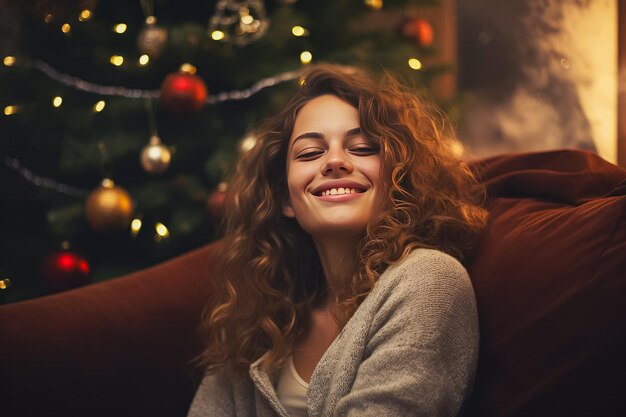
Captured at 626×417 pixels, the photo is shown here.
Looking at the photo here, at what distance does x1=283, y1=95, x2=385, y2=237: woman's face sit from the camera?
1.34m

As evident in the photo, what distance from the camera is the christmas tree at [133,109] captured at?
7.63 feet

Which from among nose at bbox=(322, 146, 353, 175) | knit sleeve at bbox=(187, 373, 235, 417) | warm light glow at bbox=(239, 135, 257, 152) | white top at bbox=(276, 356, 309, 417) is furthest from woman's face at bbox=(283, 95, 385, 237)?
warm light glow at bbox=(239, 135, 257, 152)

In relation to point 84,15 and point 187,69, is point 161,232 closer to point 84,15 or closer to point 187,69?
point 187,69

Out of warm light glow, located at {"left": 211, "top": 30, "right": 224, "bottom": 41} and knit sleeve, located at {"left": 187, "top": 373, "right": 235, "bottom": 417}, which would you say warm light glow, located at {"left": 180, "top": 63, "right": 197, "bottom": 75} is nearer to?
warm light glow, located at {"left": 211, "top": 30, "right": 224, "bottom": 41}

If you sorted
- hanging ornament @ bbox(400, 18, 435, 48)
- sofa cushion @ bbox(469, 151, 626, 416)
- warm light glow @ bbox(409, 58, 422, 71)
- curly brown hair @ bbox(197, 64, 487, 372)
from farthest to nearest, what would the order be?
hanging ornament @ bbox(400, 18, 435, 48), warm light glow @ bbox(409, 58, 422, 71), curly brown hair @ bbox(197, 64, 487, 372), sofa cushion @ bbox(469, 151, 626, 416)

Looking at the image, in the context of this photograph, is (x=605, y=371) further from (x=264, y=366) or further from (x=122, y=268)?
(x=122, y=268)

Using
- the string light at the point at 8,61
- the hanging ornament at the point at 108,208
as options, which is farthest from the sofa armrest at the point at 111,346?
the string light at the point at 8,61

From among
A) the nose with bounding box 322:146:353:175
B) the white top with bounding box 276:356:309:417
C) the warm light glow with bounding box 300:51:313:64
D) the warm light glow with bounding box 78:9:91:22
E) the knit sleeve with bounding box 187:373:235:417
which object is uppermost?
the warm light glow with bounding box 78:9:91:22

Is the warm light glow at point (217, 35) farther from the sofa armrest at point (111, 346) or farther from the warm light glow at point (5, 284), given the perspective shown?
the warm light glow at point (5, 284)

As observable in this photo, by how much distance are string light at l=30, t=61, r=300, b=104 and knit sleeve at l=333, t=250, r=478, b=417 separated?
1354mm

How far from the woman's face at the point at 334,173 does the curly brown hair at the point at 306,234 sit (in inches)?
0.9

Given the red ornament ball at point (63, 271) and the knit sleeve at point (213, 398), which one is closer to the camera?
the knit sleeve at point (213, 398)

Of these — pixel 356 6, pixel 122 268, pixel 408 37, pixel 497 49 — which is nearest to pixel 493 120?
pixel 497 49

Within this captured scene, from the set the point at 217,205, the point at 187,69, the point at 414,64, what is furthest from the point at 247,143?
the point at 414,64
